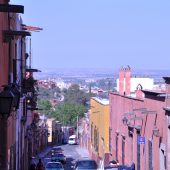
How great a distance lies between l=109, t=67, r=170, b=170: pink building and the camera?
2822 cm

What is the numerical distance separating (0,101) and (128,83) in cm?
3820

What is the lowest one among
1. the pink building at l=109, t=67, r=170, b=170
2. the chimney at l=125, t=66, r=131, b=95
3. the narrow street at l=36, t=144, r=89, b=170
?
the narrow street at l=36, t=144, r=89, b=170

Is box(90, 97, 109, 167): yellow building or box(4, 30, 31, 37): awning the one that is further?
box(90, 97, 109, 167): yellow building

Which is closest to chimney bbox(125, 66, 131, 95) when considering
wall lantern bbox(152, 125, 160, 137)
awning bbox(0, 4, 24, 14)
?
wall lantern bbox(152, 125, 160, 137)

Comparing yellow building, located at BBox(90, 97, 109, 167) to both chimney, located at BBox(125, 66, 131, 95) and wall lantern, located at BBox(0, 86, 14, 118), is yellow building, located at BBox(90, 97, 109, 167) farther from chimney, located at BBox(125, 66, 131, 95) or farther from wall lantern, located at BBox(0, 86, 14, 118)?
wall lantern, located at BBox(0, 86, 14, 118)

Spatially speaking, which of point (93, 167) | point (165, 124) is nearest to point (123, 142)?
point (93, 167)

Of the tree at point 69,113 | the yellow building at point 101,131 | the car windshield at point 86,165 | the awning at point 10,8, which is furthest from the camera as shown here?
the tree at point 69,113

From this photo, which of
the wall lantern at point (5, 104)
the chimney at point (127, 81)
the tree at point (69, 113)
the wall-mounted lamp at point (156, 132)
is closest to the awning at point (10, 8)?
the wall lantern at point (5, 104)

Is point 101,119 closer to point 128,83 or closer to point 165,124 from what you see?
point 128,83

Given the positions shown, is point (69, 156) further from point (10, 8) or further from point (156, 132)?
point (10, 8)

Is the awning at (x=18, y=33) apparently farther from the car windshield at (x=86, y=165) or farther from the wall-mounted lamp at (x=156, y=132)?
the car windshield at (x=86, y=165)

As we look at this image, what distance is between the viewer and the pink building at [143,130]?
28216 mm

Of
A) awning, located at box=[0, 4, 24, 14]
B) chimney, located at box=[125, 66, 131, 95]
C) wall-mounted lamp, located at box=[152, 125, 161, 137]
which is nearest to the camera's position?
awning, located at box=[0, 4, 24, 14]

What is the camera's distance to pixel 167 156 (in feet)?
88.3
